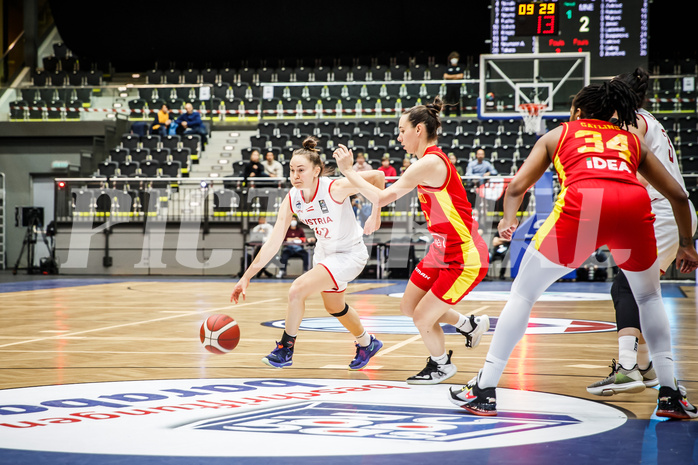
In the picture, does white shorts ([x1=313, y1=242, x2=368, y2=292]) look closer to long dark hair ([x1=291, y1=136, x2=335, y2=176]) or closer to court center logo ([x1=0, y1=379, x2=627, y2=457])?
long dark hair ([x1=291, y1=136, x2=335, y2=176])

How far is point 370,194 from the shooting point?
460 centimetres

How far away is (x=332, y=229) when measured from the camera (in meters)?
5.50

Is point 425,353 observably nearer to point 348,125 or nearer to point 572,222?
point 572,222

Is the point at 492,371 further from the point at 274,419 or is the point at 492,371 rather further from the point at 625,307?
the point at 625,307

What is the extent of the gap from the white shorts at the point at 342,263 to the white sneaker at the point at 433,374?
0.84 metres

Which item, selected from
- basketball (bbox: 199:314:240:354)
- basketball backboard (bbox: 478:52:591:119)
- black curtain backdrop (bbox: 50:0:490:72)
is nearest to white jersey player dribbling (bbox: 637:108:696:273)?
basketball (bbox: 199:314:240:354)

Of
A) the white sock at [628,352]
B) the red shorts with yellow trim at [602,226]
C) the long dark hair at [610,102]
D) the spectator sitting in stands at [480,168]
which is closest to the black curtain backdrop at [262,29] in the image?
the spectator sitting in stands at [480,168]

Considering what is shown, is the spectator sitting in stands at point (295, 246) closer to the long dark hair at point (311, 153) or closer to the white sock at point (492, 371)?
the long dark hair at point (311, 153)

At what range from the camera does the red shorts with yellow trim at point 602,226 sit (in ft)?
12.1

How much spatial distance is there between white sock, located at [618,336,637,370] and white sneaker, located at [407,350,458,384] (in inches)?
39.6

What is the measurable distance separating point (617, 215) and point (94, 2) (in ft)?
100

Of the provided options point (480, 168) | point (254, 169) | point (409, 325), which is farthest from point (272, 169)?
point (409, 325)

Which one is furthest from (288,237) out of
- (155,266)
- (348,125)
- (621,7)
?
(621,7)

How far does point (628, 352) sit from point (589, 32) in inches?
545
